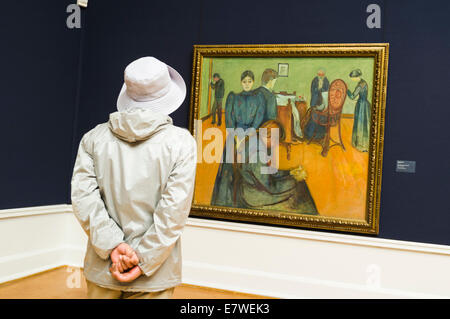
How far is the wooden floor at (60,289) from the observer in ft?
13.8

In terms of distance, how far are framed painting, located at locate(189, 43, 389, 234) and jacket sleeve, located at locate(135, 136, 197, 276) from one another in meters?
2.67

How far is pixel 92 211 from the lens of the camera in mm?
1966

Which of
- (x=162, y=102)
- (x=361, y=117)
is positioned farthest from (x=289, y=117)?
(x=162, y=102)

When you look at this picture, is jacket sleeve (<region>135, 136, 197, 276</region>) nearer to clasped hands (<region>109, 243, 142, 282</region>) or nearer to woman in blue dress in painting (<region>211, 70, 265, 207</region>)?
clasped hands (<region>109, 243, 142, 282</region>)

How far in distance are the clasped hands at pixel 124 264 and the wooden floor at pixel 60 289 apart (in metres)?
2.57

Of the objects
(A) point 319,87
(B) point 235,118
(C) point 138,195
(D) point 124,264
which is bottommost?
(D) point 124,264

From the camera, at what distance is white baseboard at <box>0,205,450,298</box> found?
4.14 metres

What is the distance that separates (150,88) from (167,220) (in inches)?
26.4

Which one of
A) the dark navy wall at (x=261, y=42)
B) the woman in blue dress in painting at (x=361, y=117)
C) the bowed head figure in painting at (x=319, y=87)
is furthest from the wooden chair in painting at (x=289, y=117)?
the dark navy wall at (x=261, y=42)

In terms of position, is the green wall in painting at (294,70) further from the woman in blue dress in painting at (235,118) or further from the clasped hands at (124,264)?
the clasped hands at (124,264)

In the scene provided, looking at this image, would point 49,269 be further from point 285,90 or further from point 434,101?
point 434,101

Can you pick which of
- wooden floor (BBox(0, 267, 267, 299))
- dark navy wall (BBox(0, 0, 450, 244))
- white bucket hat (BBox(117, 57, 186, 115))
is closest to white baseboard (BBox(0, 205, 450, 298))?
wooden floor (BBox(0, 267, 267, 299))

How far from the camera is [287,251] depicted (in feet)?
14.8

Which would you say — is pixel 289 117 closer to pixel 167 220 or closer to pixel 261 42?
pixel 261 42
